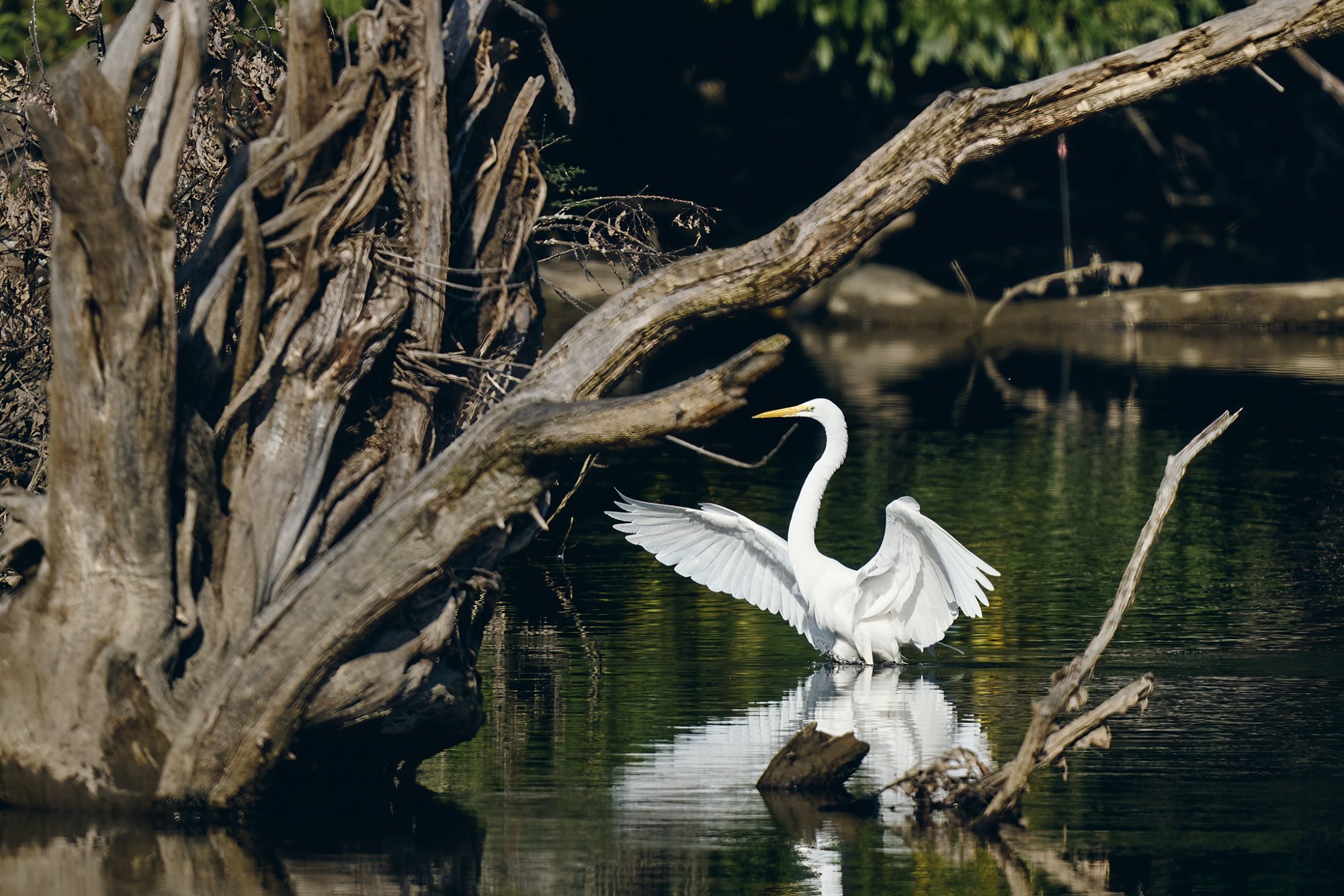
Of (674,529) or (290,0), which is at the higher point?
(290,0)

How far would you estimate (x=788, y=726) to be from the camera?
9.26 meters

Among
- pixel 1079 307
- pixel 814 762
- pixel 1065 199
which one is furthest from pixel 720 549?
pixel 1065 199

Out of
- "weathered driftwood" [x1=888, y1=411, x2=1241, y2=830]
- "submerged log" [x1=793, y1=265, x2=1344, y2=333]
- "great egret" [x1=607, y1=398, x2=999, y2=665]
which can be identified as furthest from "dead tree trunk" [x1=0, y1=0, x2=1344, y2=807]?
"submerged log" [x1=793, y1=265, x2=1344, y2=333]

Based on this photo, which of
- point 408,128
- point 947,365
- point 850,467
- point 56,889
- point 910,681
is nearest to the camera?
point 56,889

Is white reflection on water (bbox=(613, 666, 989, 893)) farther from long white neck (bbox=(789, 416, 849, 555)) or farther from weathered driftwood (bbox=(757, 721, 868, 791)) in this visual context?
long white neck (bbox=(789, 416, 849, 555))

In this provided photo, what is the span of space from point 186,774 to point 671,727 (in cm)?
230

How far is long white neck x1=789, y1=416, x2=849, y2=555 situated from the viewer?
10.9 metres

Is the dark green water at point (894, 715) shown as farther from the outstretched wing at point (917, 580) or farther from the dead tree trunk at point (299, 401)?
the dead tree trunk at point (299, 401)

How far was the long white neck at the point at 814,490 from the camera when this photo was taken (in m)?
10.9

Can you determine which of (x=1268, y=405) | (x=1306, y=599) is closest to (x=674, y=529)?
(x=1306, y=599)

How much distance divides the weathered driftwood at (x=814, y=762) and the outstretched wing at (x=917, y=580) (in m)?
1.99

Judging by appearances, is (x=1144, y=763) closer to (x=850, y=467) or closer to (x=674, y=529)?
(x=674, y=529)

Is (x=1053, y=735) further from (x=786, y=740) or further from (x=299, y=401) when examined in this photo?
(x=299, y=401)

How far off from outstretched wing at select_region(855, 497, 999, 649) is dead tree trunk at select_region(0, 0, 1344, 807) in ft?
7.68
